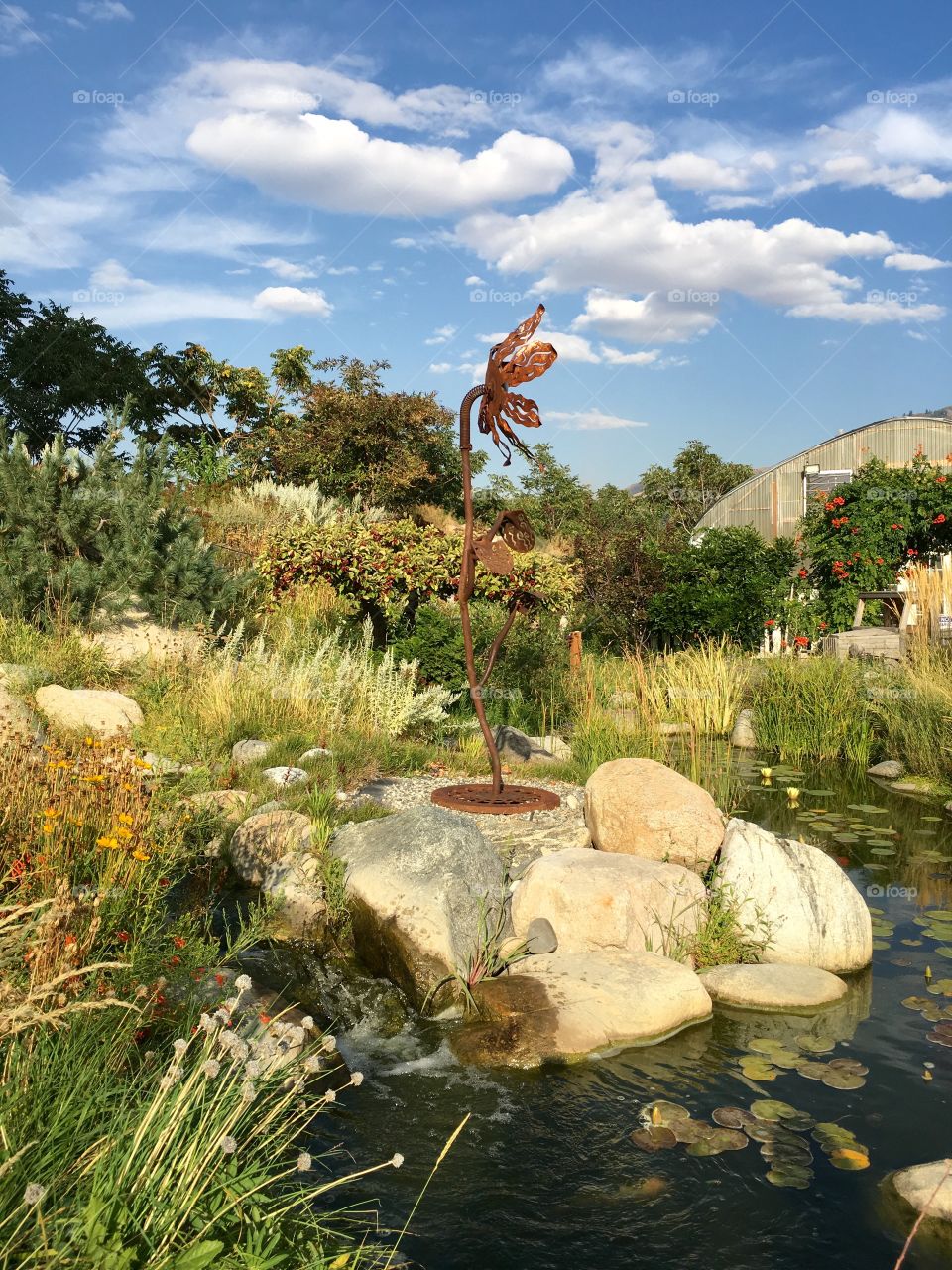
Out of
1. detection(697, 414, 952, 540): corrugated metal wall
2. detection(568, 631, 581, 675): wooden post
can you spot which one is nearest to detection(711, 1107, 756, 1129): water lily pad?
detection(568, 631, 581, 675): wooden post

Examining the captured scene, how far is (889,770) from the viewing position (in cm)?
841

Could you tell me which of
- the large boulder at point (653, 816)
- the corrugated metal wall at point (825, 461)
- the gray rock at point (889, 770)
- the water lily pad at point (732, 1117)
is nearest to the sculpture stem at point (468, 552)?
the large boulder at point (653, 816)

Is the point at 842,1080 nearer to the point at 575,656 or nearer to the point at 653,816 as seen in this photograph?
the point at 653,816

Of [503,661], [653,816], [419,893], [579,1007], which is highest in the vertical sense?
[503,661]

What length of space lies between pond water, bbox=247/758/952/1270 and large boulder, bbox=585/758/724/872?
1.01 m

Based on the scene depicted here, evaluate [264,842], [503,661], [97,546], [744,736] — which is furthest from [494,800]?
[97,546]

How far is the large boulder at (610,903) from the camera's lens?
4453 millimetres

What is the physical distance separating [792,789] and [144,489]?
6.85 meters

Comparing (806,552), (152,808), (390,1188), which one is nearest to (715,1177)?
(390,1188)

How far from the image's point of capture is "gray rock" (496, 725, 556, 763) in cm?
760

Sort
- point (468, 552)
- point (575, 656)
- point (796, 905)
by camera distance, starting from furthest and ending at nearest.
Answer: point (575, 656)
point (468, 552)
point (796, 905)

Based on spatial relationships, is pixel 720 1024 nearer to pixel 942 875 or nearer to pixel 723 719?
pixel 942 875

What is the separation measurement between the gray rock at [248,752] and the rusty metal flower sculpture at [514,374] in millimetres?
2719

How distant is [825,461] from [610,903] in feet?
58.2
